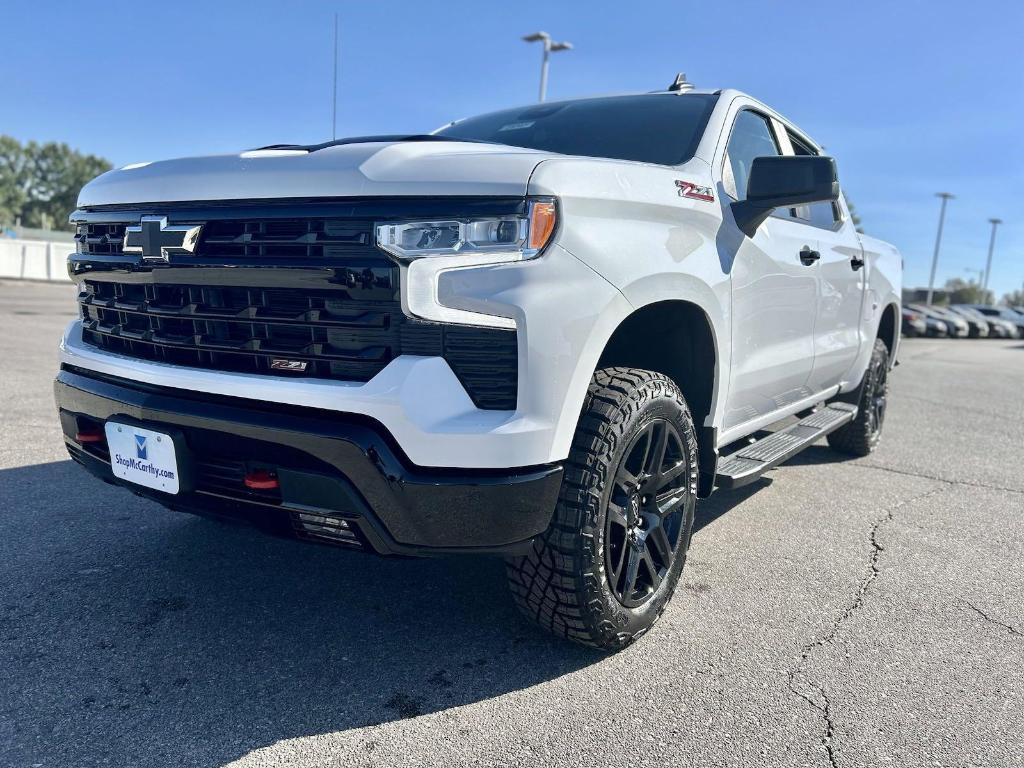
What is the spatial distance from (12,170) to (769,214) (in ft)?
311

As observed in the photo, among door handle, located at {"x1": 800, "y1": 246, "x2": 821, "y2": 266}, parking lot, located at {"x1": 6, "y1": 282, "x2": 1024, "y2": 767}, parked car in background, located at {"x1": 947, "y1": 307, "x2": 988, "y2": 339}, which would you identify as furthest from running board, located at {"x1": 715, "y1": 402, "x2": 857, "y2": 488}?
parked car in background, located at {"x1": 947, "y1": 307, "x2": 988, "y2": 339}

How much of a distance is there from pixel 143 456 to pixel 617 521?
140 cm

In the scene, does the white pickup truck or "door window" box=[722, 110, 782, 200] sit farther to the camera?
"door window" box=[722, 110, 782, 200]

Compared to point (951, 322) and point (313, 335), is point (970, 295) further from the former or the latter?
point (313, 335)

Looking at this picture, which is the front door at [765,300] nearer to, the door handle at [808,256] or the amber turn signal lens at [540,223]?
the door handle at [808,256]

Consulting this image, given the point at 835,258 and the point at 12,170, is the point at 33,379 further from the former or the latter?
the point at 12,170

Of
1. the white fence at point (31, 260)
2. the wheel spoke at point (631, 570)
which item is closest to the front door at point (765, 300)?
the wheel spoke at point (631, 570)

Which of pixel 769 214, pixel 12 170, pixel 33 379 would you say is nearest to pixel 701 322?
pixel 769 214

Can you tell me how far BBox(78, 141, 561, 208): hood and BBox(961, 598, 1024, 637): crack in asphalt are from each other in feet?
7.61

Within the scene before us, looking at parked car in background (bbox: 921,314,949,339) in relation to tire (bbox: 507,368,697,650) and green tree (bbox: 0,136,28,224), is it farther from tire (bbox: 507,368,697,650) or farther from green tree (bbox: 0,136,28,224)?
green tree (bbox: 0,136,28,224)

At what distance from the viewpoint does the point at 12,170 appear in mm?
80500

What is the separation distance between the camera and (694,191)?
2.79 m

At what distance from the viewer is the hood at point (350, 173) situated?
6.63ft

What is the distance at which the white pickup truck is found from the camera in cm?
199
